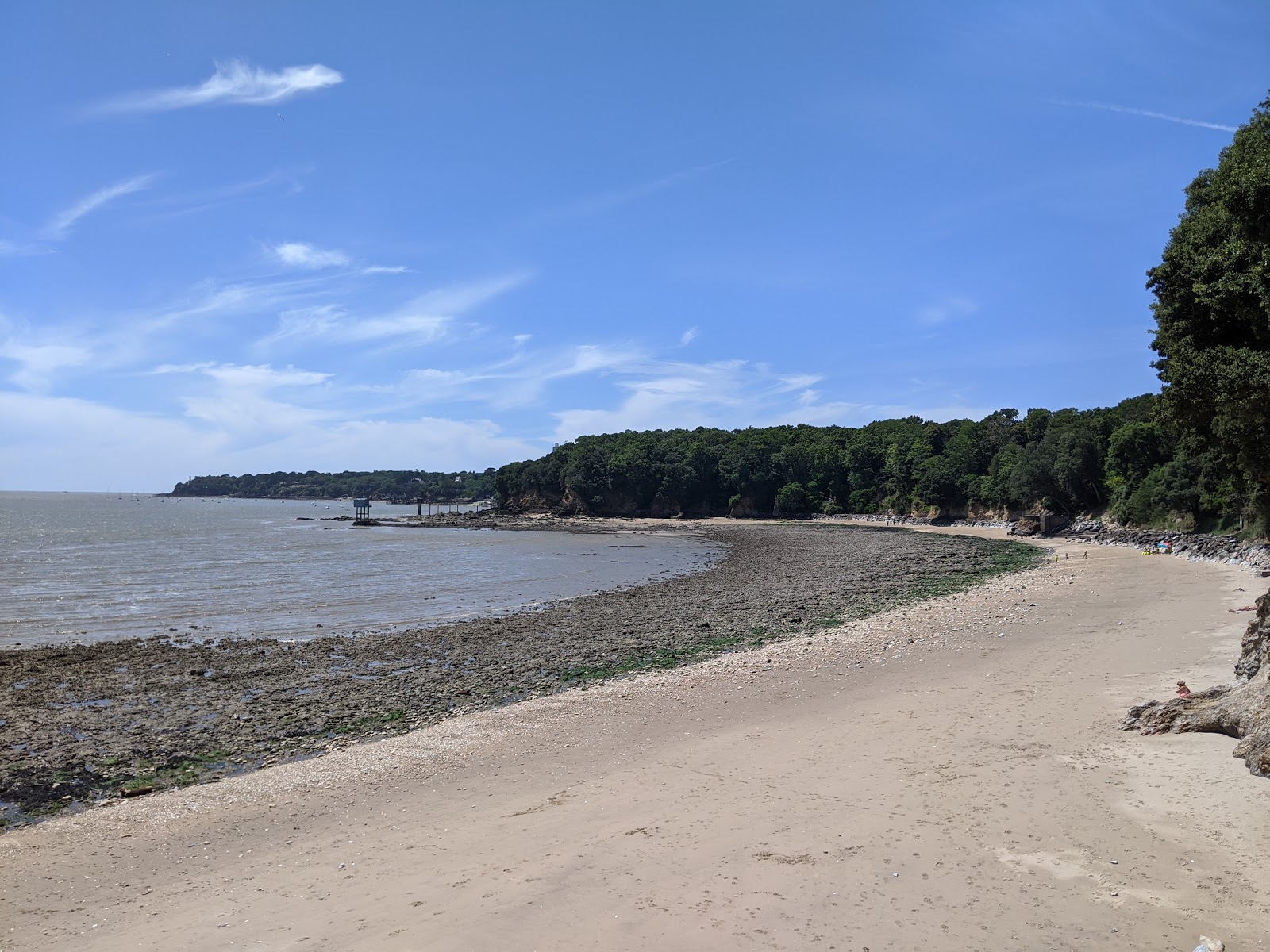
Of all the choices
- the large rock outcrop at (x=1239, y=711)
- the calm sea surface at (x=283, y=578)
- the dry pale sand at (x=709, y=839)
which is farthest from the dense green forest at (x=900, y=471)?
the dry pale sand at (x=709, y=839)

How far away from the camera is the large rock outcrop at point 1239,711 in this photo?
812cm

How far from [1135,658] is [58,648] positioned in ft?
81.4

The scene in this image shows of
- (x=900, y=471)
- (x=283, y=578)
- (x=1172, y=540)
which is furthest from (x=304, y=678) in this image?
(x=900, y=471)

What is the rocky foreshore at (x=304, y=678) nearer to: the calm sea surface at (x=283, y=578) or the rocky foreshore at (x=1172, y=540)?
the calm sea surface at (x=283, y=578)

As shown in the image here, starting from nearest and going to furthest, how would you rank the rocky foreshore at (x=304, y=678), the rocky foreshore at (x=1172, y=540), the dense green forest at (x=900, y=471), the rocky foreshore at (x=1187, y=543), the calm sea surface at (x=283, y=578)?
the rocky foreshore at (x=304, y=678) < the calm sea surface at (x=283, y=578) < the rocky foreshore at (x=1187, y=543) < the rocky foreshore at (x=1172, y=540) < the dense green forest at (x=900, y=471)

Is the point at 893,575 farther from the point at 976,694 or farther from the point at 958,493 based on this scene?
the point at 958,493

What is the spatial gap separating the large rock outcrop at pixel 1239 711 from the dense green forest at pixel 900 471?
3925 cm

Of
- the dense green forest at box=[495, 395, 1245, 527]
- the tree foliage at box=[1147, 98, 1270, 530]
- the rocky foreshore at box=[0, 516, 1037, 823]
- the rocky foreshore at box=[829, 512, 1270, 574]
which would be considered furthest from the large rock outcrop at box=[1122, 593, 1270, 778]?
the dense green forest at box=[495, 395, 1245, 527]

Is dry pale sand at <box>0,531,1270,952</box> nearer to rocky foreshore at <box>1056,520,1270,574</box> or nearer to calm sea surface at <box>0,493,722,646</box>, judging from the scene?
calm sea surface at <box>0,493,722,646</box>

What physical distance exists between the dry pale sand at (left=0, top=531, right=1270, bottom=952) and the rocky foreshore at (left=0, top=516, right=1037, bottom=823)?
1.37 metres

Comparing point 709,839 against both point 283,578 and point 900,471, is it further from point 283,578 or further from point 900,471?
point 900,471

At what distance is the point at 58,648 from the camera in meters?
19.4

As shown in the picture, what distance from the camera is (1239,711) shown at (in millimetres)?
8867

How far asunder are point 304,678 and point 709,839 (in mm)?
12278
